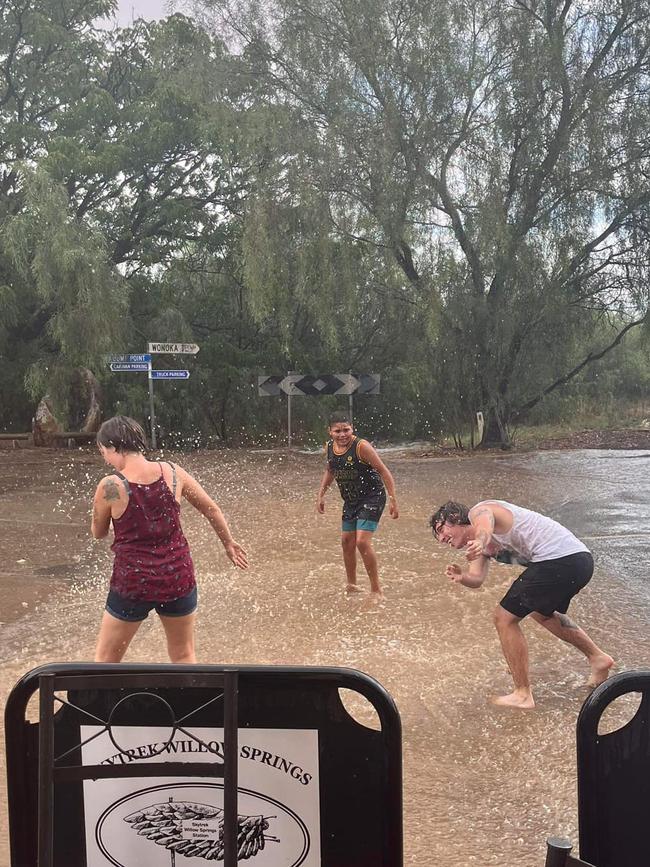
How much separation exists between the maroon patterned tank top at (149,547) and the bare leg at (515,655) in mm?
1645

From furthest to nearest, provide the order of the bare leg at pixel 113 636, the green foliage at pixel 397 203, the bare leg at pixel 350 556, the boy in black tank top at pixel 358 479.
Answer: the green foliage at pixel 397 203
the bare leg at pixel 350 556
the boy in black tank top at pixel 358 479
the bare leg at pixel 113 636

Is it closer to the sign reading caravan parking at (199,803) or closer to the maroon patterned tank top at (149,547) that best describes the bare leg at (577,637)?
the maroon patterned tank top at (149,547)

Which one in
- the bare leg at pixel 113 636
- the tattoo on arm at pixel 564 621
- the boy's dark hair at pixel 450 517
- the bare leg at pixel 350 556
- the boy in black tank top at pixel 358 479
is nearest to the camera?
the bare leg at pixel 113 636

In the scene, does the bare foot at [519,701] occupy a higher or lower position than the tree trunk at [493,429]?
lower

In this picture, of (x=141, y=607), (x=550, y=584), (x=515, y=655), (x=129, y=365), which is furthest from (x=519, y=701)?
(x=129, y=365)

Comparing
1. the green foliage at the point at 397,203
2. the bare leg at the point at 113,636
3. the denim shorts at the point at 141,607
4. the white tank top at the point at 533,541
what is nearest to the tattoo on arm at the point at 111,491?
the denim shorts at the point at 141,607

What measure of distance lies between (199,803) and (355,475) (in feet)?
14.2

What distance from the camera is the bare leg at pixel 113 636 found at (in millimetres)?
3896

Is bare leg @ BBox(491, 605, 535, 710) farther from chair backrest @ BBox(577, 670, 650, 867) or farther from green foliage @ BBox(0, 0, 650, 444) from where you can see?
green foliage @ BBox(0, 0, 650, 444)

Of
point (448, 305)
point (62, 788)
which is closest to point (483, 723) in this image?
point (62, 788)

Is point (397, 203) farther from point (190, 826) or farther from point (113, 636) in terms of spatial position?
point (190, 826)

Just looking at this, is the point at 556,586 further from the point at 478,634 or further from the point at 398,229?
the point at 398,229

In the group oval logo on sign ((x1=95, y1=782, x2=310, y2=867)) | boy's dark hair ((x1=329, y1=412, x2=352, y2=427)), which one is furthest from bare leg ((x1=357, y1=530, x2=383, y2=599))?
oval logo on sign ((x1=95, y1=782, x2=310, y2=867))

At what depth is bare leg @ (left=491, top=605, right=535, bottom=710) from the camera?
14.4 feet
